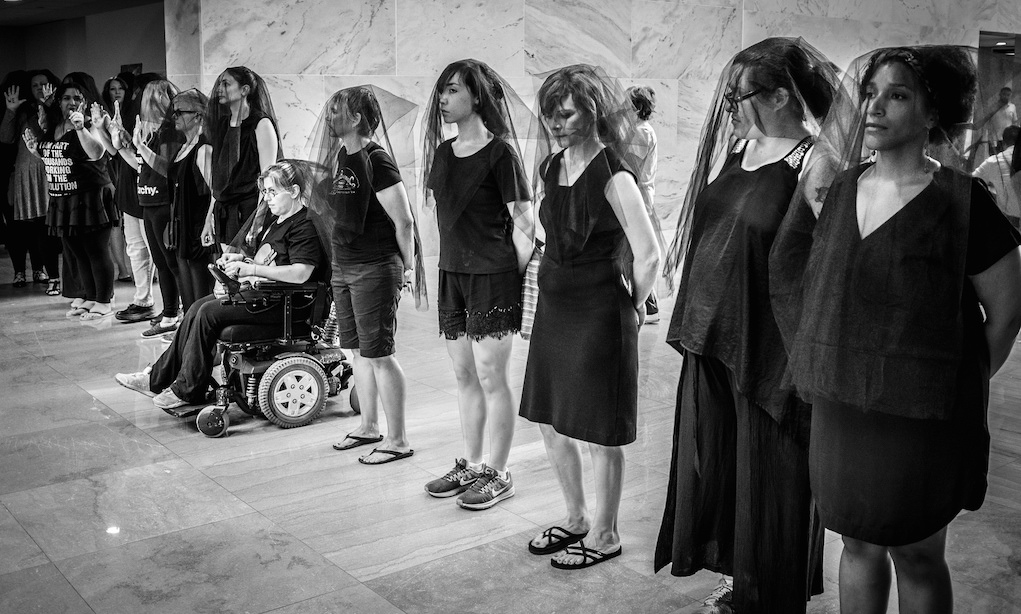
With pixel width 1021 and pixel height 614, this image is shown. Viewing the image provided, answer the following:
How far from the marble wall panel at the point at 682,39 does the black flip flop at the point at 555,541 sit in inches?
315

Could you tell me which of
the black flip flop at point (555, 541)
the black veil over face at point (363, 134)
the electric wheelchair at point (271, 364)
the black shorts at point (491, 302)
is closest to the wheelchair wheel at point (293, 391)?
the electric wheelchair at point (271, 364)

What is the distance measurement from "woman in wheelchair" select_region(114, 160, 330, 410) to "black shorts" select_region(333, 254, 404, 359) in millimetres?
543

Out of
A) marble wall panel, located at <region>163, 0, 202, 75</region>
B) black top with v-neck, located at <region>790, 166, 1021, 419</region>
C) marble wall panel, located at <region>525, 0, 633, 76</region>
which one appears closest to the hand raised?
marble wall panel, located at <region>163, 0, 202, 75</region>

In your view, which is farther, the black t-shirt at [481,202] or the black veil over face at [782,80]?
the black t-shirt at [481,202]

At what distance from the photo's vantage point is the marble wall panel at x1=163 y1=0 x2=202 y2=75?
814cm

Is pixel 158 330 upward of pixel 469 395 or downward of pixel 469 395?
downward

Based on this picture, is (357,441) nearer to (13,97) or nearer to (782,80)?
(782,80)

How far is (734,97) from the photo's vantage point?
8.02 feet

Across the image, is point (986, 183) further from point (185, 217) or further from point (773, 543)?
point (185, 217)

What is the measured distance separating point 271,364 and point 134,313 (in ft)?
10.7

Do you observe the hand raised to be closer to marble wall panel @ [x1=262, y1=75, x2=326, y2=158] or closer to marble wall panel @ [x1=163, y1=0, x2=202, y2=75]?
marble wall panel @ [x1=163, y1=0, x2=202, y2=75]

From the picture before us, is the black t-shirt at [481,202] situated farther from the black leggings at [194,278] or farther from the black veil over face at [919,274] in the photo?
the black leggings at [194,278]

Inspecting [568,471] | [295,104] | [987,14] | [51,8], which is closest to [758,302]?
[568,471]

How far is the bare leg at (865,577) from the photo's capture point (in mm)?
2129
